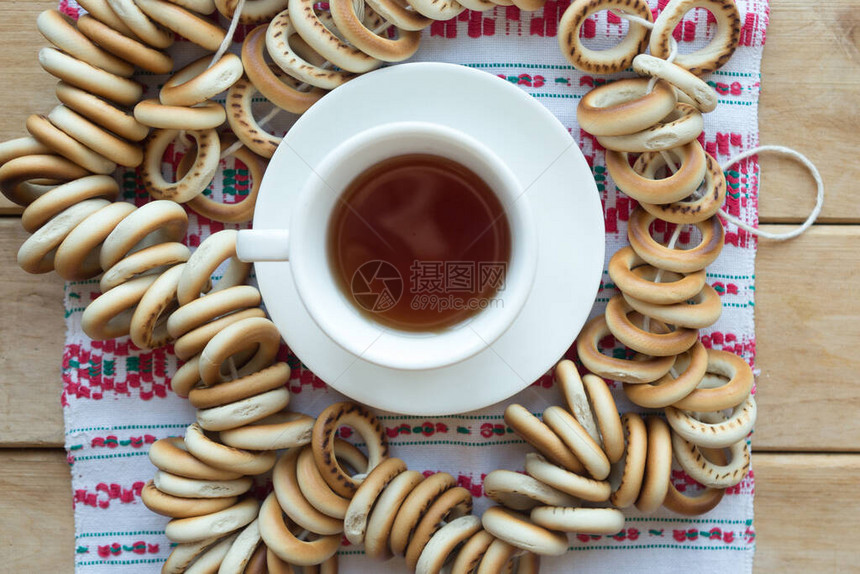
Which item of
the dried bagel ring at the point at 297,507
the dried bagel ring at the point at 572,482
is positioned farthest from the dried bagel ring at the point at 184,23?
the dried bagel ring at the point at 572,482

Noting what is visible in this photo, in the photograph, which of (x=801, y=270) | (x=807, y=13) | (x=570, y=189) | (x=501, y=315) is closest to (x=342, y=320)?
(x=501, y=315)

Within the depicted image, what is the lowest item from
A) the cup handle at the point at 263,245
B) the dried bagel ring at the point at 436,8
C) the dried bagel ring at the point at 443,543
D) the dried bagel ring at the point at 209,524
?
the dried bagel ring at the point at 443,543

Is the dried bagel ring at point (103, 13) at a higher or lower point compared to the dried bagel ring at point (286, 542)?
higher

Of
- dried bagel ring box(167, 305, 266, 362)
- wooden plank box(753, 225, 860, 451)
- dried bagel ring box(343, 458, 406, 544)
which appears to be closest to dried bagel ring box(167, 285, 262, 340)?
dried bagel ring box(167, 305, 266, 362)

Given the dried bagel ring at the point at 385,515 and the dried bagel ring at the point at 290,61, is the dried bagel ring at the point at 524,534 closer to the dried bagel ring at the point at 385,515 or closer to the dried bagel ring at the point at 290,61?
the dried bagel ring at the point at 385,515

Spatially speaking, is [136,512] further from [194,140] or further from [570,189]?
[570,189]
